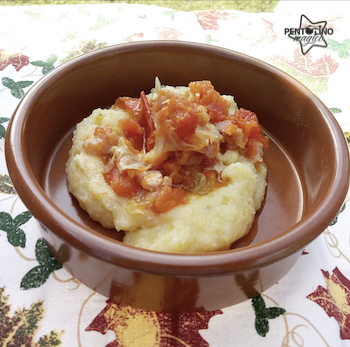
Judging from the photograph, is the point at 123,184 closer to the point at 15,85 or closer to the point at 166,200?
the point at 166,200

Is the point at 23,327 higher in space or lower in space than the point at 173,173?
lower

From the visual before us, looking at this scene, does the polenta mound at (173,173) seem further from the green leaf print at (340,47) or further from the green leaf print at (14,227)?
the green leaf print at (340,47)

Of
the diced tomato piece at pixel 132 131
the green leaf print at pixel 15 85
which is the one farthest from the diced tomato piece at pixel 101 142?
the green leaf print at pixel 15 85

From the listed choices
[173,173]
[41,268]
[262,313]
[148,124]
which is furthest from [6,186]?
[262,313]

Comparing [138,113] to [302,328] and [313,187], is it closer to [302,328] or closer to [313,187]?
[313,187]

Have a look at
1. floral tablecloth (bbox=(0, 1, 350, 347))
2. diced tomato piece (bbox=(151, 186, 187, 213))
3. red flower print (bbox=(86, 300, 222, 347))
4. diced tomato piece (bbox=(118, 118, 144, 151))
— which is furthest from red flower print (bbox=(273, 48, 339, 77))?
red flower print (bbox=(86, 300, 222, 347))
